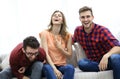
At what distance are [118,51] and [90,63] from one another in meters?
0.27

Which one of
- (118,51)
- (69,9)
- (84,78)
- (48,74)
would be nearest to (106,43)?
(118,51)

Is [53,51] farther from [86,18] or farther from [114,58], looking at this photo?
[114,58]

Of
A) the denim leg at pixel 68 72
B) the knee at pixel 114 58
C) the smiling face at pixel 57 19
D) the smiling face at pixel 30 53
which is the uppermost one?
the smiling face at pixel 57 19

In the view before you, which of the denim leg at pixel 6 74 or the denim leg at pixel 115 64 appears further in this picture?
the denim leg at pixel 6 74

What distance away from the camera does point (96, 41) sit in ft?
7.56

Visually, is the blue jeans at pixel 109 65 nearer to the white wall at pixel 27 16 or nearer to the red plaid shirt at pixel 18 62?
the red plaid shirt at pixel 18 62

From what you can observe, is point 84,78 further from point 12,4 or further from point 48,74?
point 12,4

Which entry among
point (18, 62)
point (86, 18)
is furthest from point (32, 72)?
point (86, 18)

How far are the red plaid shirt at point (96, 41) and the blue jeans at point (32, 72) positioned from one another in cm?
50

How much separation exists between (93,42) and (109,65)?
0.31 metres

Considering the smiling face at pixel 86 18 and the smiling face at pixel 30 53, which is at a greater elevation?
the smiling face at pixel 86 18

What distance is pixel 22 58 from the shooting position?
7.09ft

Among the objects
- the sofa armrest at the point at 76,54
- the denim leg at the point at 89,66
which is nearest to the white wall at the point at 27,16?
the sofa armrest at the point at 76,54

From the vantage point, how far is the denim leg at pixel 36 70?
210 cm
